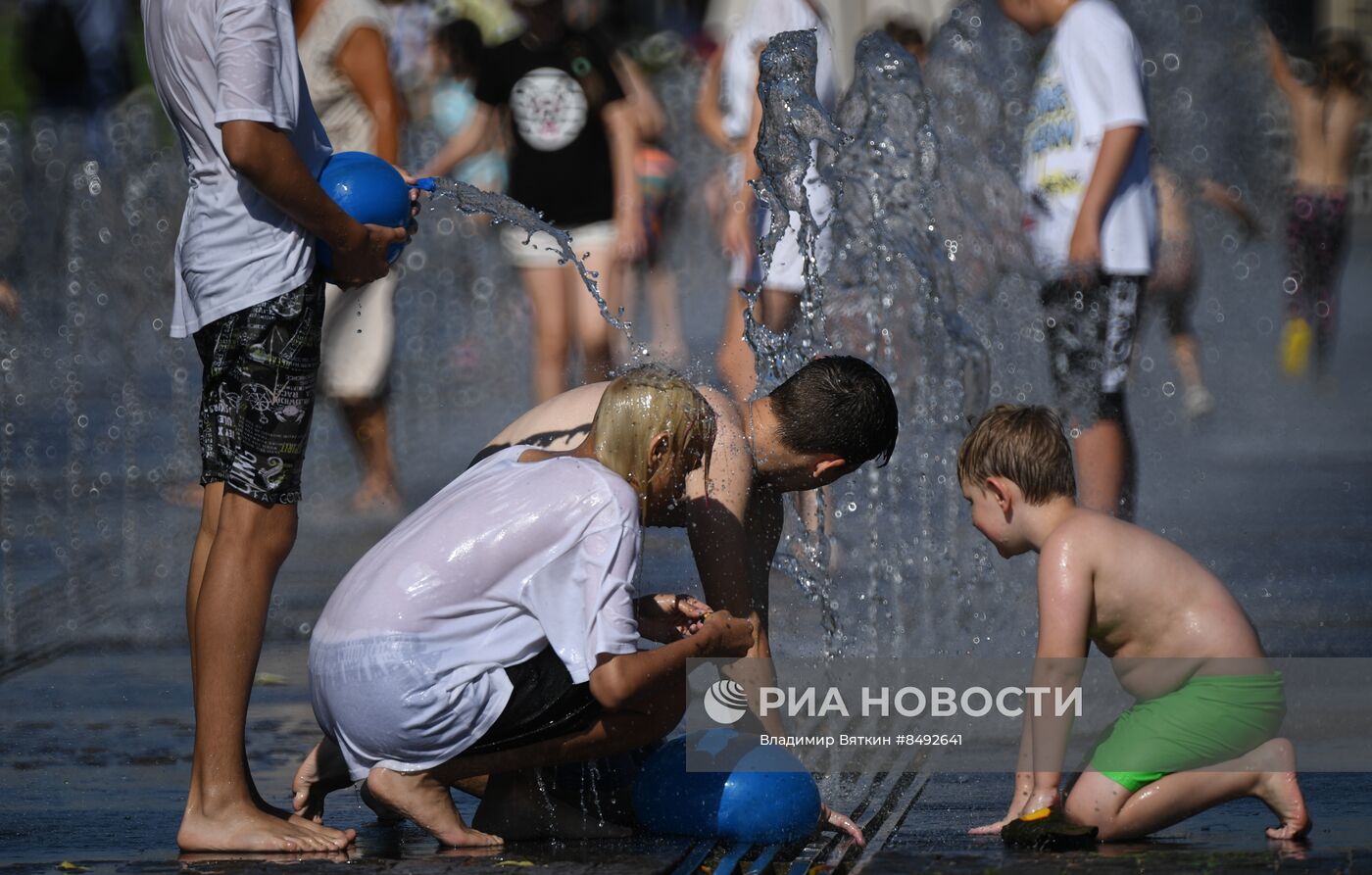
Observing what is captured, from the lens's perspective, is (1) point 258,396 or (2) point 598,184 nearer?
(1) point 258,396

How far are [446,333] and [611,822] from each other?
30.7 ft

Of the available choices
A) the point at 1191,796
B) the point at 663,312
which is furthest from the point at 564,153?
the point at 1191,796

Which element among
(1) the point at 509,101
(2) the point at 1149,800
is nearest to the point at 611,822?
(2) the point at 1149,800

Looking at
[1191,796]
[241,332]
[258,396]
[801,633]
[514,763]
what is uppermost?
[241,332]

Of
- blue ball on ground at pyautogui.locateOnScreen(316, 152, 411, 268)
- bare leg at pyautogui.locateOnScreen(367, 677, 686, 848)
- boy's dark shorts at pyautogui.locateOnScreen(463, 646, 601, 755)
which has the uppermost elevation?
blue ball on ground at pyautogui.locateOnScreen(316, 152, 411, 268)

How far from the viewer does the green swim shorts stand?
4.25 meters

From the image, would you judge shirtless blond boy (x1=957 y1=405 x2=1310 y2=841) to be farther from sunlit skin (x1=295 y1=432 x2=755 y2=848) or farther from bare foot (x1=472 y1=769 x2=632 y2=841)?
bare foot (x1=472 y1=769 x2=632 y2=841)

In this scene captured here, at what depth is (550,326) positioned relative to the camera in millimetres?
8820

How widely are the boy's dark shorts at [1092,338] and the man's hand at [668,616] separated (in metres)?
2.51

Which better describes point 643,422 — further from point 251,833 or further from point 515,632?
point 251,833

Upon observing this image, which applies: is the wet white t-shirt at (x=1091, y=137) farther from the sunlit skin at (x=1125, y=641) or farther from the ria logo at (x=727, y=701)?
the ria logo at (x=727, y=701)

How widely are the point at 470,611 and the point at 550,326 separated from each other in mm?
4727

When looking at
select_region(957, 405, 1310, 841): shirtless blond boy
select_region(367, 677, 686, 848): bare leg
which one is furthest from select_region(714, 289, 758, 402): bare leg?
select_region(367, 677, 686, 848): bare leg

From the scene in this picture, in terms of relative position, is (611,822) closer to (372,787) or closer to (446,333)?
(372,787)
